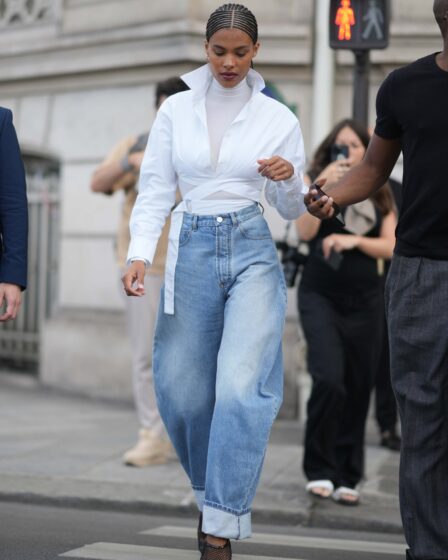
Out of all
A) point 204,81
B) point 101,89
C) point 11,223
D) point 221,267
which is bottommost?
point 221,267

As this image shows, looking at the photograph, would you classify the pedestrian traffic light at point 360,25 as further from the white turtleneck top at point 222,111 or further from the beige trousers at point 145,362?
the white turtleneck top at point 222,111

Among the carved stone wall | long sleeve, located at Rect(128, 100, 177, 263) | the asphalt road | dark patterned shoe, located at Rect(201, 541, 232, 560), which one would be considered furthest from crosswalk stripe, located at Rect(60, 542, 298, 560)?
the carved stone wall

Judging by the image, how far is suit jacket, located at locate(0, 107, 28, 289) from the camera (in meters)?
4.65

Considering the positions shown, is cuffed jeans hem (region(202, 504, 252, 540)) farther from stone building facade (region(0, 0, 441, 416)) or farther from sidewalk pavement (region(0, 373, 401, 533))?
stone building facade (region(0, 0, 441, 416))

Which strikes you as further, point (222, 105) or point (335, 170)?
point (335, 170)

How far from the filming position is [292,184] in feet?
15.0

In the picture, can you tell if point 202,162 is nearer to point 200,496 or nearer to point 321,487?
point 200,496

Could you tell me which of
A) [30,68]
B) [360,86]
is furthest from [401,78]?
[30,68]

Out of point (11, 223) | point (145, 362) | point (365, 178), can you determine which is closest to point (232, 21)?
point (365, 178)

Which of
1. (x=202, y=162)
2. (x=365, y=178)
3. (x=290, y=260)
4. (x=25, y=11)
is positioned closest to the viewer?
(x=365, y=178)

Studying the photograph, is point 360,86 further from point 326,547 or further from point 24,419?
point 24,419

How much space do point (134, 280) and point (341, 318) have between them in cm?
205

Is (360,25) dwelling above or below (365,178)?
above

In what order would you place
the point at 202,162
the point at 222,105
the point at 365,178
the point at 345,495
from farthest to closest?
1. the point at 345,495
2. the point at 222,105
3. the point at 202,162
4. the point at 365,178
